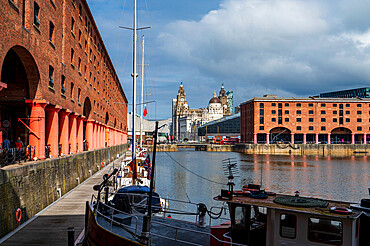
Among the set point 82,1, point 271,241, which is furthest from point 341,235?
point 82,1

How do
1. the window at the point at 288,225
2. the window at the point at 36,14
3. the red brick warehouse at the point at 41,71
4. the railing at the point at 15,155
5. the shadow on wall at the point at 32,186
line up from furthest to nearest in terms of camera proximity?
the window at the point at 36,14, the red brick warehouse at the point at 41,71, the railing at the point at 15,155, the shadow on wall at the point at 32,186, the window at the point at 288,225

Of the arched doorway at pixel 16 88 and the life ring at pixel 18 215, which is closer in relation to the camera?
the life ring at pixel 18 215

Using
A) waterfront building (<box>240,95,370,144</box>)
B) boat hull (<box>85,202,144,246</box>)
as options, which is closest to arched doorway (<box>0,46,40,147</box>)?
boat hull (<box>85,202,144,246</box>)

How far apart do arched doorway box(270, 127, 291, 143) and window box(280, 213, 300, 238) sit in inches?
4760

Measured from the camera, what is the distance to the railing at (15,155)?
20.3 meters

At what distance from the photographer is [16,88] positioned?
30094 millimetres

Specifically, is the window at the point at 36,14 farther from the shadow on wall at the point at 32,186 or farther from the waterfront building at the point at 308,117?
the waterfront building at the point at 308,117

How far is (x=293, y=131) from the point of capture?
130250mm

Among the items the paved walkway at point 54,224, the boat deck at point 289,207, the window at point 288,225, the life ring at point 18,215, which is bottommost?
the paved walkway at point 54,224

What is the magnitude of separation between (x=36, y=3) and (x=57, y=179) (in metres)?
13.6

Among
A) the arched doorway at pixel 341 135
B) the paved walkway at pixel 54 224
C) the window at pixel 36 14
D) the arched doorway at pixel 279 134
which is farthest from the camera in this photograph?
the arched doorway at pixel 341 135

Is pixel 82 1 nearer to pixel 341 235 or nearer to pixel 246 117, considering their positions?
pixel 341 235

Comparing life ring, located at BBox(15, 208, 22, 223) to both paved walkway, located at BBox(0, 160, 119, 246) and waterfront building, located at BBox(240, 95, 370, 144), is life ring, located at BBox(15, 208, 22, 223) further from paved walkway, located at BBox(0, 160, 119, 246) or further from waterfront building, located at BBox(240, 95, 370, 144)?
waterfront building, located at BBox(240, 95, 370, 144)

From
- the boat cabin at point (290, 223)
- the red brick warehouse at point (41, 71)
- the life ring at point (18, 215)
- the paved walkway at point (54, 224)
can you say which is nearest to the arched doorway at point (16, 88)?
the red brick warehouse at point (41, 71)
